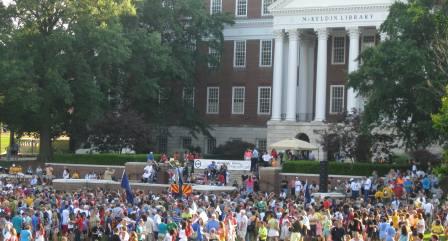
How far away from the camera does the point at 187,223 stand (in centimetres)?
2836

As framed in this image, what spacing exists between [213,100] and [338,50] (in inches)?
465

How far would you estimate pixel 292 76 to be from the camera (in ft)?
216

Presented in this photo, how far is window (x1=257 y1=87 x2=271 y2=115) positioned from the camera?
239ft

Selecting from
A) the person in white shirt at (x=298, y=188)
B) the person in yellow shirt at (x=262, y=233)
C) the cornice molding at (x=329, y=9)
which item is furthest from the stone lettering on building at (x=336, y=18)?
the person in yellow shirt at (x=262, y=233)

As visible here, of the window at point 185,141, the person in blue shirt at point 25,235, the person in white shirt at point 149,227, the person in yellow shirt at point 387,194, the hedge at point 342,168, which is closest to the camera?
the person in blue shirt at point 25,235

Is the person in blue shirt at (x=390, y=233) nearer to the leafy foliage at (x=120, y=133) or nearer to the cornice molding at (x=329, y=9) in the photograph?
the leafy foliage at (x=120, y=133)

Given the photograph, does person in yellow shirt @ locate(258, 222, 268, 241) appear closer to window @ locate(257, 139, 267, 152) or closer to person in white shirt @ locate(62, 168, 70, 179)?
person in white shirt @ locate(62, 168, 70, 179)

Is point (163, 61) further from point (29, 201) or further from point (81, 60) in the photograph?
point (29, 201)

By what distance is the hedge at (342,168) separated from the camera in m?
51.0

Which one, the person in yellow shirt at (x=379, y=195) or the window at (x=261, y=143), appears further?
the window at (x=261, y=143)

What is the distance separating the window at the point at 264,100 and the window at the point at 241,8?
235 inches

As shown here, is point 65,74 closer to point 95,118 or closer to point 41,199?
point 95,118

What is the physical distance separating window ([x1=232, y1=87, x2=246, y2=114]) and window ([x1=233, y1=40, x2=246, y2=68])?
188 cm

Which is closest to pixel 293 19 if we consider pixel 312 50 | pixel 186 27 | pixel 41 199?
pixel 312 50
